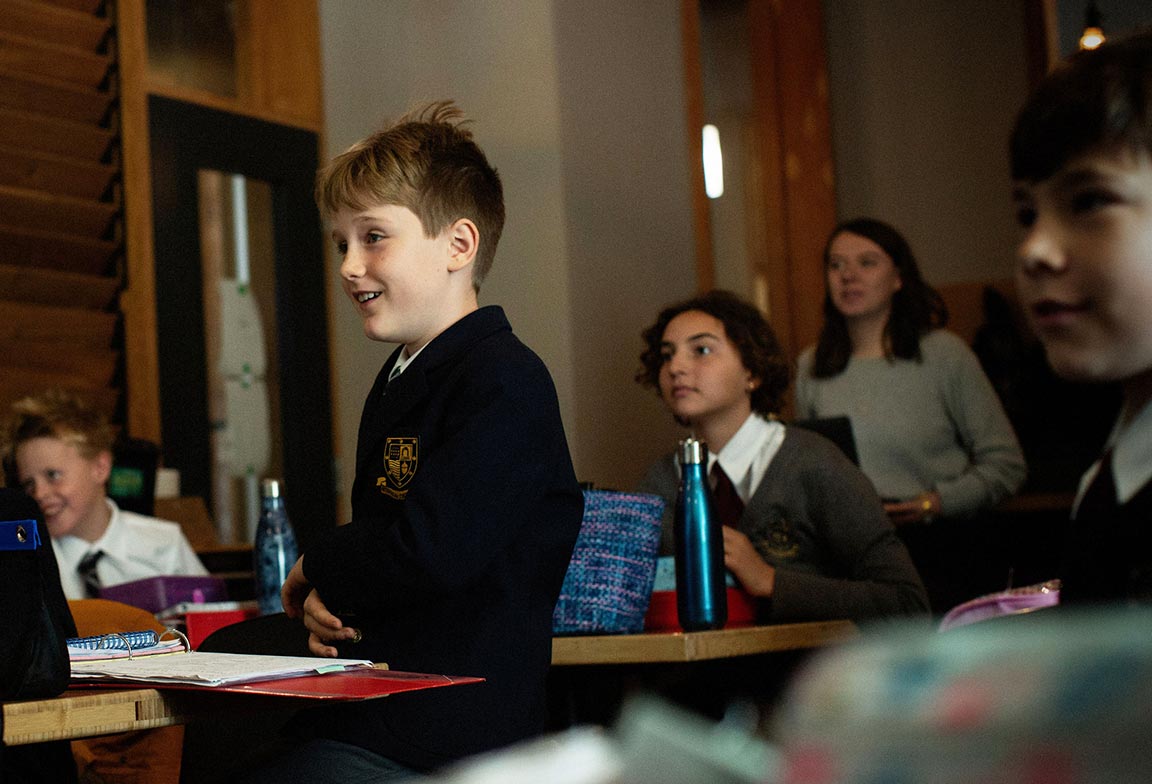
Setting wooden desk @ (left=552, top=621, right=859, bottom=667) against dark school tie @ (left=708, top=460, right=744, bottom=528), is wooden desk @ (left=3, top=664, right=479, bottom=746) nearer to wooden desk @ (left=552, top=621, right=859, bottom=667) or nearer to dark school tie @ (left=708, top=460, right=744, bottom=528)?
wooden desk @ (left=552, top=621, right=859, bottom=667)

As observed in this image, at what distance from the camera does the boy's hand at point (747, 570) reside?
2.27 m

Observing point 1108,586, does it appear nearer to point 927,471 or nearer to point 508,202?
point 927,471

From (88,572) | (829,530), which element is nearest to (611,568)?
(829,530)

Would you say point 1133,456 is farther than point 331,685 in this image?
No

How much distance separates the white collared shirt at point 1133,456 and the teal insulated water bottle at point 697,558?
4.25ft

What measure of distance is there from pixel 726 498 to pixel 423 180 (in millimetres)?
1041

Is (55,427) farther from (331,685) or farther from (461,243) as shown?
(331,685)

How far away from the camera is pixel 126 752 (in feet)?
6.82

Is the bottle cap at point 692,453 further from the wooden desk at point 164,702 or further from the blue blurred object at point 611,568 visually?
the wooden desk at point 164,702

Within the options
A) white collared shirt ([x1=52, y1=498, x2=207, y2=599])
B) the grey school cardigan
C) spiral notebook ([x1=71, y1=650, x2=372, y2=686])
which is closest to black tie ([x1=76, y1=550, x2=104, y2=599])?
white collared shirt ([x1=52, y1=498, x2=207, y2=599])

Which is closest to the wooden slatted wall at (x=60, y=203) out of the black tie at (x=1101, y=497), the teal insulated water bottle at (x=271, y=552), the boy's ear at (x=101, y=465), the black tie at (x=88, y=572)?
the boy's ear at (x=101, y=465)

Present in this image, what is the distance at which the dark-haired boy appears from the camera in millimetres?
701

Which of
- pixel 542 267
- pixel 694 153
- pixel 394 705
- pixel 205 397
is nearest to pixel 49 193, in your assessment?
pixel 205 397

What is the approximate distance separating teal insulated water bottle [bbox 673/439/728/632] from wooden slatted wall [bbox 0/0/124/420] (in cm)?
266
